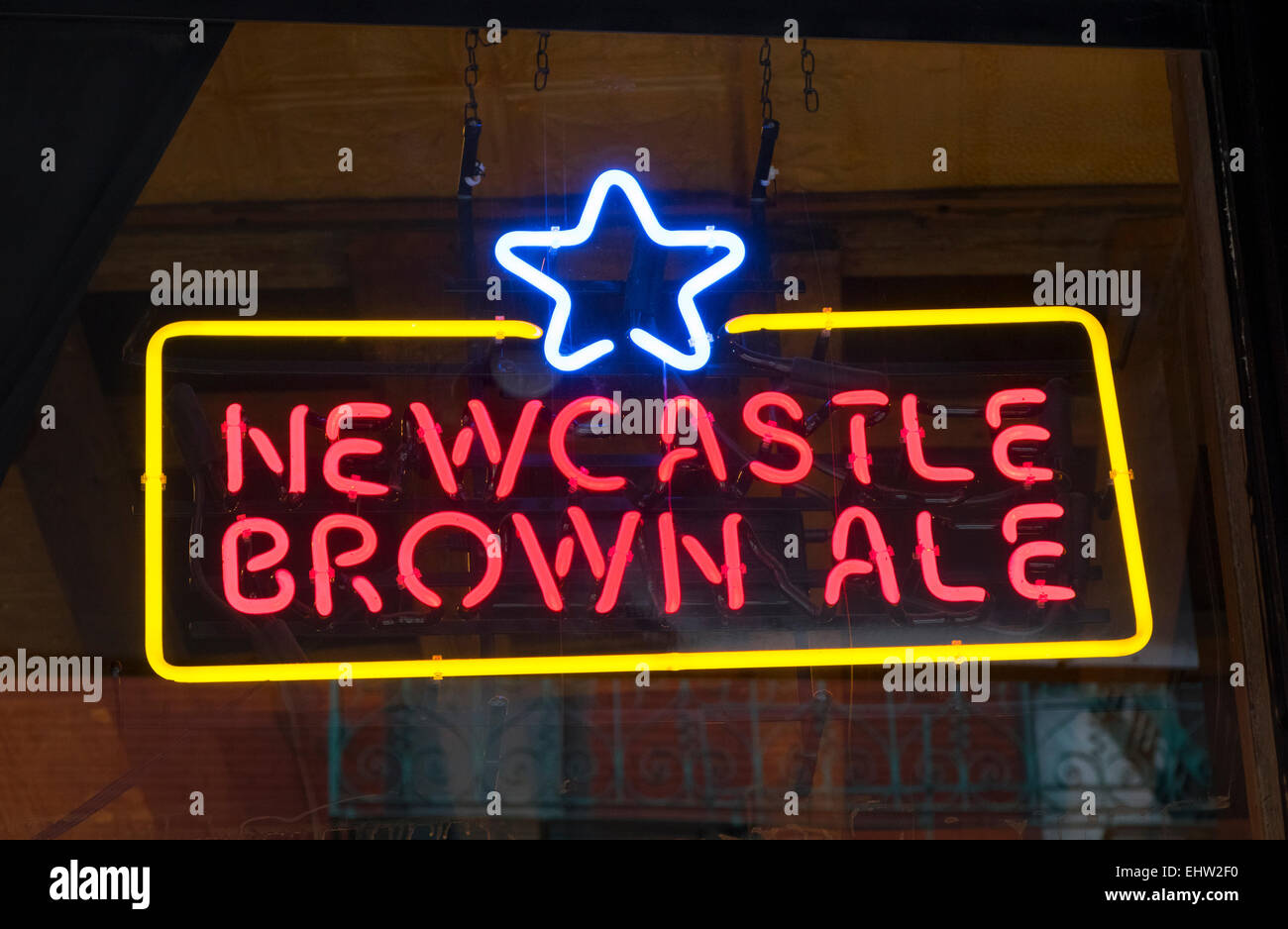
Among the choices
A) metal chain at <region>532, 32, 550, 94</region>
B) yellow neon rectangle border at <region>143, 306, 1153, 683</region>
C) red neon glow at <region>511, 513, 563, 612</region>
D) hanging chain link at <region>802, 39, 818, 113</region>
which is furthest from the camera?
hanging chain link at <region>802, 39, 818, 113</region>

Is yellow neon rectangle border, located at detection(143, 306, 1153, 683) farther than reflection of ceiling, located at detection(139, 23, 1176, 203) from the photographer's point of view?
No

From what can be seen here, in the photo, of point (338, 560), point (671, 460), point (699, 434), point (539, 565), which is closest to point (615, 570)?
point (539, 565)

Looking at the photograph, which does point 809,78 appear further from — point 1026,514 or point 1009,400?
point 1026,514

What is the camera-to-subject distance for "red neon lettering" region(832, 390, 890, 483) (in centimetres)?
366

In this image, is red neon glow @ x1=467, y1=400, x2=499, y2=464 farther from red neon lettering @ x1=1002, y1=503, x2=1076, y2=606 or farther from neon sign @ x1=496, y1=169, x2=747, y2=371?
red neon lettering @ x1=1002, y1=503, x2=1076, y2=606

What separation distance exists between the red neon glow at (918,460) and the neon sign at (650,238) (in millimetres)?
624

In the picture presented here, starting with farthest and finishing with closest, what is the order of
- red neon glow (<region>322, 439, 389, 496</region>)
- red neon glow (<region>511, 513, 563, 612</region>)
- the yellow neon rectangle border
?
1. red neon glow (<region>322, 439, 389, 496</region>)
2. red neon glow (<region>511, 513, 563, 612</region>)
3. the yellow neon rectangle border

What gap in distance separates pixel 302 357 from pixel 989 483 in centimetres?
263

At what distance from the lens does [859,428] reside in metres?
3.67

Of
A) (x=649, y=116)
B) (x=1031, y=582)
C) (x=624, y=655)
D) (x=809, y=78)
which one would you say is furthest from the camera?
(x=649, y=116)

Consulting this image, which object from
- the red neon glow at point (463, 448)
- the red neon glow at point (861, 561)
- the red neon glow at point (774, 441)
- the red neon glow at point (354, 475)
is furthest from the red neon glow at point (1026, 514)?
the red neon glow at point (354, 475)

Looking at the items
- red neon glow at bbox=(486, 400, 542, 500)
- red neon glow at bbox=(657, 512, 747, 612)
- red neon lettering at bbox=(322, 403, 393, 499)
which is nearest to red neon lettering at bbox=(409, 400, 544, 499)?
red neon glow at bbox=(486, 400, 542, 500)

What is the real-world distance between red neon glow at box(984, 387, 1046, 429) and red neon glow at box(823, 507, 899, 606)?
501 mm

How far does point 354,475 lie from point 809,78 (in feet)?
6.98
